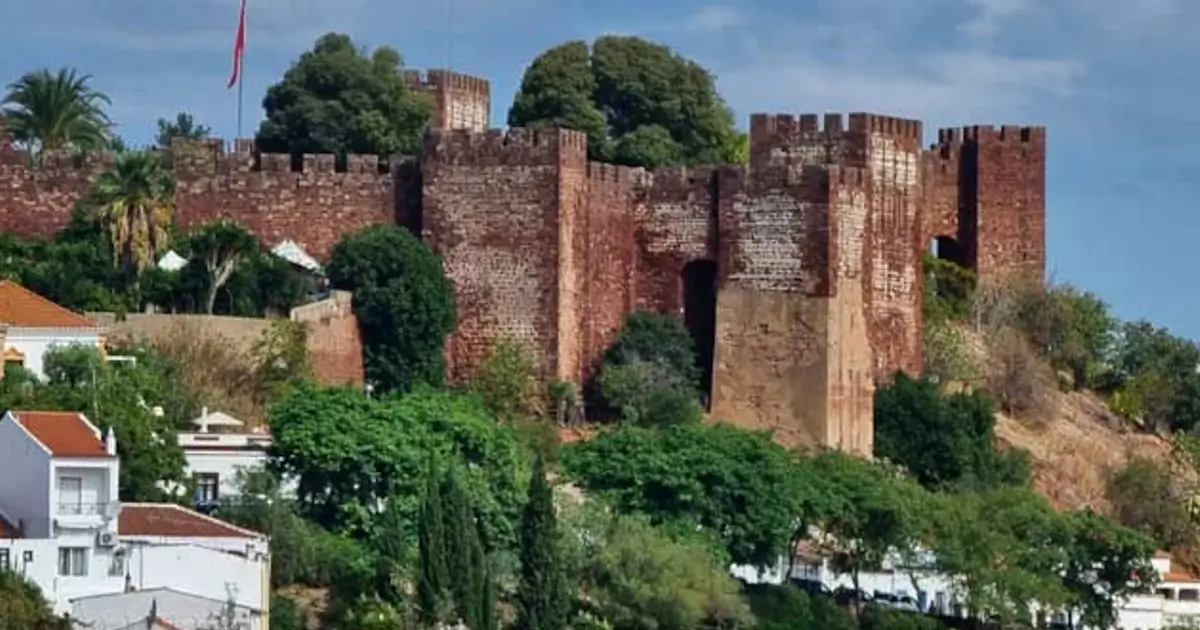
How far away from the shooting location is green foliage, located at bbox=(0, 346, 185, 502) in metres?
70.1

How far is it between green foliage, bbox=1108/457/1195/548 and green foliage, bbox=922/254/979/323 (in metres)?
4.44

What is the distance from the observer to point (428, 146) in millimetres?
82062

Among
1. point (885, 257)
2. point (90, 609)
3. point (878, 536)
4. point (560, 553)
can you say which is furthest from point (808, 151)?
point (90, 609)

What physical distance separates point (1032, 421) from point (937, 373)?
3124 mm

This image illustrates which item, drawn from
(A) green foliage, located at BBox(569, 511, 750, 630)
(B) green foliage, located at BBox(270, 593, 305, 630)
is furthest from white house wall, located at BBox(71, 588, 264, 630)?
(A) green foliage, located at BBox(569, 511, 750, 630)

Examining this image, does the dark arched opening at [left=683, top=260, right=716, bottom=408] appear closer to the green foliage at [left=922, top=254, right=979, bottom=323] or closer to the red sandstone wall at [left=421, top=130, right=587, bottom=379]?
the red sandstone wall at [left=421, top=130, right=587, bottom=379]

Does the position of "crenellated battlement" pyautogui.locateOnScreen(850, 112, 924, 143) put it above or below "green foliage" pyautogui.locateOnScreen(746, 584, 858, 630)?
above

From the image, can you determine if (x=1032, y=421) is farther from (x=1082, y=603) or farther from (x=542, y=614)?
(x=542, y=614)

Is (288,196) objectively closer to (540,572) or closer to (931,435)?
(931,435)

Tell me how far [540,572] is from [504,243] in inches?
436

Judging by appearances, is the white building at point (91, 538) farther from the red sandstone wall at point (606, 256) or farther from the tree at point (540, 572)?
the red sandstone wall at point (606, 256)

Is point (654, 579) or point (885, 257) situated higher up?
point (885, 257)

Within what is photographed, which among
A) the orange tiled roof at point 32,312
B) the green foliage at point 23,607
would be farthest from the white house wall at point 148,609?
the orange tiled roof at point 32,312

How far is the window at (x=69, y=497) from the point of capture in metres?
66.6
